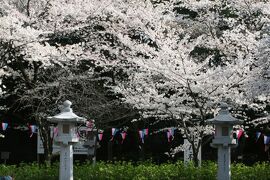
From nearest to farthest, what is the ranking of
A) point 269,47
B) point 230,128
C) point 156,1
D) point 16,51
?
point 269,47, point 230,128, point 16,51, point 156,1

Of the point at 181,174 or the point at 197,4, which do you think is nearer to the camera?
the point at 181,174

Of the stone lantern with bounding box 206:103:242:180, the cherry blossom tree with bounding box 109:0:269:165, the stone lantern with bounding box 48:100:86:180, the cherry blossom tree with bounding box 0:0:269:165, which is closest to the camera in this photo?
the stone lantern with bounding box 206:103:242:180

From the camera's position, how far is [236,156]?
19375mm

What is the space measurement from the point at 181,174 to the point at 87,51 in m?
5.62

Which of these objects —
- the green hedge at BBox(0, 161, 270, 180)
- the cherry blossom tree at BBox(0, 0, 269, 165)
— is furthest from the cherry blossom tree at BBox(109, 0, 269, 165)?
the green hedge at BBox(0, 161, 270, 180)

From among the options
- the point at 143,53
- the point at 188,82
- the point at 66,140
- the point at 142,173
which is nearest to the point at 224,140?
the point at 142,173

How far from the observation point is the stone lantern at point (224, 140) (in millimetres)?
10070

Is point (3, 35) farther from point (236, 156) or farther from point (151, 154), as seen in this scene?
point (236, 156)

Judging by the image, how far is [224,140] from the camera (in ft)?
33.9

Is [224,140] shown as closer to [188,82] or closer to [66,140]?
[188,82]

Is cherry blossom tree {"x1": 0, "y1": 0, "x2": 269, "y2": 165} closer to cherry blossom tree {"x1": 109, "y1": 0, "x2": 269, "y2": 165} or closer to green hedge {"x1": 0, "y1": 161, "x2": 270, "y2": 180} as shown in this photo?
cherry blossom tree {"x1": 109, "y1": 0, "x2": 269, "y2": 165}

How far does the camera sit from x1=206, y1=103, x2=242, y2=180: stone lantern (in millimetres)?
10070

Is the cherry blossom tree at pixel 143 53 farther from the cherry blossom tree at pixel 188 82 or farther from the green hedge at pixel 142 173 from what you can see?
the green hedge at pixel 142 173

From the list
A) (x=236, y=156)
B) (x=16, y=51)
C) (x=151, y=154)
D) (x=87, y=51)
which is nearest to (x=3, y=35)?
(x=16, y=51)
